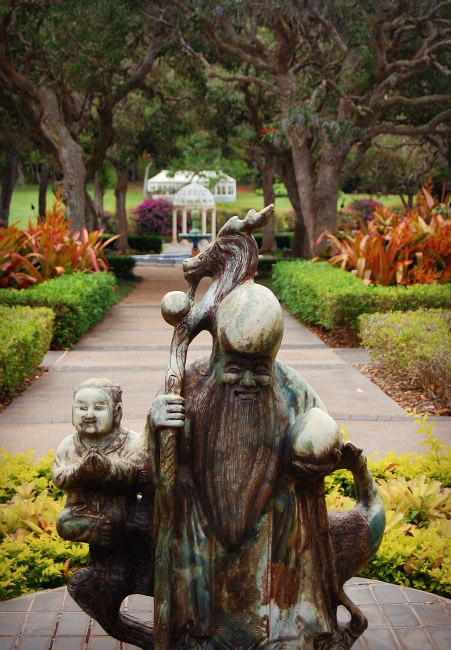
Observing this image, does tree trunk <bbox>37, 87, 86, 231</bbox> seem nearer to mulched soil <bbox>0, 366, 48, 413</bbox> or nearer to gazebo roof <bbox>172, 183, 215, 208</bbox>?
mulched soil <bbox>0, 366, 48, 413</bbox>

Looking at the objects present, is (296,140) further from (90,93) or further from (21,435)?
(21,435)

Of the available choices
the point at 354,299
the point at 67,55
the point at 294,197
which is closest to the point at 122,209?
the point at 294,197

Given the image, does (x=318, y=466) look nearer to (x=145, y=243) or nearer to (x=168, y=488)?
(x=168, y=488)

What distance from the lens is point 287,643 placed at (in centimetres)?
307

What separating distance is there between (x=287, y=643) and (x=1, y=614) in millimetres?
1591

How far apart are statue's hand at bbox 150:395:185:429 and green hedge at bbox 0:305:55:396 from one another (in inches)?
213

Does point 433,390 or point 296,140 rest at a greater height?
point 296,140

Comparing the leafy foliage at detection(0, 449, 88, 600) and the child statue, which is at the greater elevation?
the child statue

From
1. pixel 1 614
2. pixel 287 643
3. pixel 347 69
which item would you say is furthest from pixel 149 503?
pixel 347 69

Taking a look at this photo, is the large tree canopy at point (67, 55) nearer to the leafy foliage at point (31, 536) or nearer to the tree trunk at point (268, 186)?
the tree trunk at point (268, 186)

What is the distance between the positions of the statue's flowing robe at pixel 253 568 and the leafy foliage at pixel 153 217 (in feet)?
135

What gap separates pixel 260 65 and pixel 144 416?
42.3ft

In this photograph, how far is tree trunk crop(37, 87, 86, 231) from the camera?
1842cm

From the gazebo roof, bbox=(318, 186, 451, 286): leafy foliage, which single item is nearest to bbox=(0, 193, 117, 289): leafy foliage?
bbox=(318, 186, 451, 286): leafy foliage
